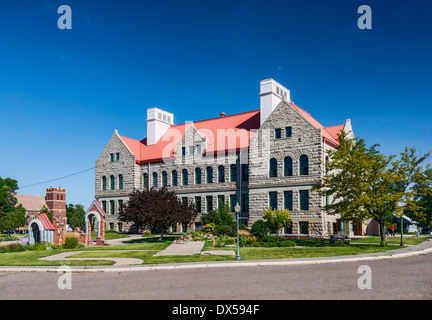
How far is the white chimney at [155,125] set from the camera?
5191cm

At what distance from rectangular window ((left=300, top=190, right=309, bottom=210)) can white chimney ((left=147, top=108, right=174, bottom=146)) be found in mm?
23120

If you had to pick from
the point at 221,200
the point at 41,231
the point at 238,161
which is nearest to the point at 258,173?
the point at 238,161

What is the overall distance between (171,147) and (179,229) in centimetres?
1032

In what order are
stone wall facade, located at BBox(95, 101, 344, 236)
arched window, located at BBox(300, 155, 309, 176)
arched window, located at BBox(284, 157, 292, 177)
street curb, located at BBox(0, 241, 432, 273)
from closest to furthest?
street curb, located at BBox(0, 241, 432, 273), stone wall facade, located at BBox(95, 101, 344, 236), arched window, located at BBox(300, 155, 309, 176), arched window, located at BBox(284, 157, 292, 177)

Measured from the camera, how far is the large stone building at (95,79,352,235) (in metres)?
36.6

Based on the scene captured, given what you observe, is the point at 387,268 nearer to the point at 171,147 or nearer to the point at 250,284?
the point at 250,284

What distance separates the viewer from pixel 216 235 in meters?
33.2

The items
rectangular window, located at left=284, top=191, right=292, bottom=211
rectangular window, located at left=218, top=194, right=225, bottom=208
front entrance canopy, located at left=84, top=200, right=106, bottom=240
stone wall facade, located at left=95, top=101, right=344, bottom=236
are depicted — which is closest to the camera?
front entrance canopy, located at left=84, top=200, right=106, bottom=240

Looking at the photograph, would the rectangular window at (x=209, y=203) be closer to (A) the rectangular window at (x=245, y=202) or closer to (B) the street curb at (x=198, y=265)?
(A) the rectangular window at (x=245, y=202)

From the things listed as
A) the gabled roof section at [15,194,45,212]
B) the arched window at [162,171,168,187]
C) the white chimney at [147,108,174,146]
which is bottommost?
the gabled roof section at [15,194,45,212]

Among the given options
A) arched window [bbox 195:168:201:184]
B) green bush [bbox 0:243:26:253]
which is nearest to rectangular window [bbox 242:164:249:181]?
arched window [bbox 195:168:201:184]

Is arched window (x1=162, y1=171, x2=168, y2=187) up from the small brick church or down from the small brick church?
up

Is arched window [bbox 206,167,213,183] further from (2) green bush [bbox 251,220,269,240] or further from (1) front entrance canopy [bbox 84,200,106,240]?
(1) front entrance canopy [bbox 84,200,106,240]

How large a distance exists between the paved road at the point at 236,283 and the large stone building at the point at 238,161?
15543 millimetres
